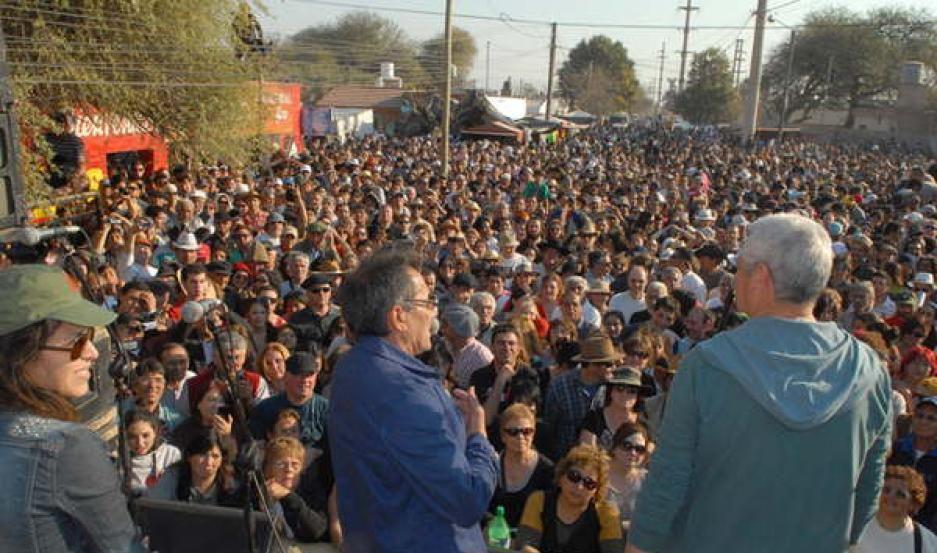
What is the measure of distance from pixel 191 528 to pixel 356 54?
238 feet

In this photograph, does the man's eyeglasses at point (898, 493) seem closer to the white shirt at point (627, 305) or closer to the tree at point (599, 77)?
the white shirt at point (627, 305)

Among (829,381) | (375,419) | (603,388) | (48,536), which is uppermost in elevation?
(829,381)

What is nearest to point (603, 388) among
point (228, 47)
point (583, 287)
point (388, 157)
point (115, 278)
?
point (583, 287)

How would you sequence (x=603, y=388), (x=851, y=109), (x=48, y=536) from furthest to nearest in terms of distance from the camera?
1. (x=851, y=109)
2. (x=603, y=388)
3. (x=48, y=536)

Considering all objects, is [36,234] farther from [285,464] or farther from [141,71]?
[141,71]

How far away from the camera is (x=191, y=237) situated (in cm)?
852

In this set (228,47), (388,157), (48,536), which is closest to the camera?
(48,536)

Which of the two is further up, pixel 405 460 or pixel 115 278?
pixel 405 460

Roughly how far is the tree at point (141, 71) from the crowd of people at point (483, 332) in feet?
4.97

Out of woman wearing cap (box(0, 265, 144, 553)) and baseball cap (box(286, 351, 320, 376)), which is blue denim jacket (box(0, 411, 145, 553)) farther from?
baseball cap (box(286, 351, 320, 376))

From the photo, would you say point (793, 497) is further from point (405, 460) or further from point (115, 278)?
point (115, 278)

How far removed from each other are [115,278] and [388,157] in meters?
17.8

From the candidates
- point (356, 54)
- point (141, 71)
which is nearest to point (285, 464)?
point (141, 71)

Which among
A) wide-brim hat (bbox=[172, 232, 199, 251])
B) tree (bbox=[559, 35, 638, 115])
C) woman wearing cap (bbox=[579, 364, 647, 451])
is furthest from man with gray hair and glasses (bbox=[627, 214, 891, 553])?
tree (bbox=[559, 35, 638, 115])
